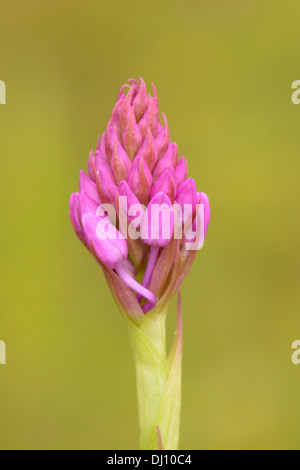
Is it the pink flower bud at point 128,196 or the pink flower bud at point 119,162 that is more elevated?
the pink flower bud at point 119,162

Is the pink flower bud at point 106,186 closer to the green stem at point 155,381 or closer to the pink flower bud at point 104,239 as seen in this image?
the pink flower bud at point 104,239

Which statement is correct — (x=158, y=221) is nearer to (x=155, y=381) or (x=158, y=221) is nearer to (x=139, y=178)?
(x=139, y=178)

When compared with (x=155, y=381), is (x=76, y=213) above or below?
above

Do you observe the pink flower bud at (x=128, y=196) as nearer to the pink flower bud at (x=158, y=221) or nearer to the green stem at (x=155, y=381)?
the pink flower bud at (x=158, y=221)

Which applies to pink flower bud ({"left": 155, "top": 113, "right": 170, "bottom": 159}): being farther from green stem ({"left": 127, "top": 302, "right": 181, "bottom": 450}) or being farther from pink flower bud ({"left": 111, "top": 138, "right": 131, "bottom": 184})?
green stem ({"left": 127, "top": 302, "right": 181, "bottom": 450})

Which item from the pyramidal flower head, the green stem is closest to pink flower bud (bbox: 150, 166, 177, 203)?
the pyramidal flower head

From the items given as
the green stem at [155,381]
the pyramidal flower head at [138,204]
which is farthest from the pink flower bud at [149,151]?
the green stem at [155,381]

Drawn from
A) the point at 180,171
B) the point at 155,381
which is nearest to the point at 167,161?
the point at 180,171

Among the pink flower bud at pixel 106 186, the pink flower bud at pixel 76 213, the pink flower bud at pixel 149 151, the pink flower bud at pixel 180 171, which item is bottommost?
the pink flower bud at pixel 76 213
